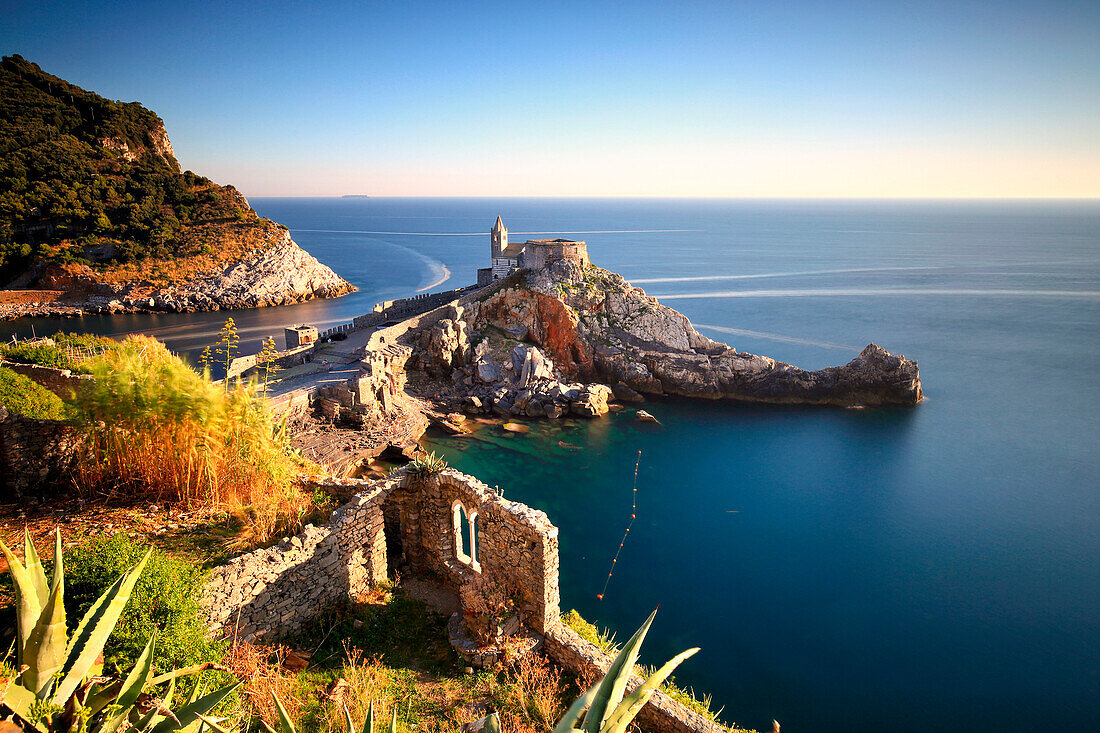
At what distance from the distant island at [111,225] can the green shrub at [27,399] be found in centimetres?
4771

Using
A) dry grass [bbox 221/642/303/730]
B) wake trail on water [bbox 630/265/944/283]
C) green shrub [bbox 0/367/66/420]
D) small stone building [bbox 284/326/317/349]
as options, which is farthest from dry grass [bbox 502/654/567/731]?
wake trail on water [bbox 630/265/944/283]

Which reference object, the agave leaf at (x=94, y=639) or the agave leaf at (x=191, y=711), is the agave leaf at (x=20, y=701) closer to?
the agave leaf at (x=94, y=639)

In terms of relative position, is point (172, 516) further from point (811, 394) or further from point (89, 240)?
point (89, 240)

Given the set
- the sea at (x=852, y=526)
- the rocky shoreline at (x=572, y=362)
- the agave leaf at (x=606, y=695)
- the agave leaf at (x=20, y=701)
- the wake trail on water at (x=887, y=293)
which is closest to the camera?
the agave leaf at (x=20, y=701)

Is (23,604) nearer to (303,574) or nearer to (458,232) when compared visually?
(303,574)

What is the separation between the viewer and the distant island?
50.9 metres

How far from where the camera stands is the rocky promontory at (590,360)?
102 feet

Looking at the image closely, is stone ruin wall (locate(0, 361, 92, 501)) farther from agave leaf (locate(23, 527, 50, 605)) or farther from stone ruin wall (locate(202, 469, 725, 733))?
agave leaf (locate(23, 527, 50, 605))

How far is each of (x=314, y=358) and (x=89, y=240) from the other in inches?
1544

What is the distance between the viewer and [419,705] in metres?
8.35

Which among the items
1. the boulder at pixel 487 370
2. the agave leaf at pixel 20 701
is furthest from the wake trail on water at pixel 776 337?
the agave leaf at pixel 20 701

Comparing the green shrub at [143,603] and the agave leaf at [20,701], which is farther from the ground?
the agave leaf at [20,701]

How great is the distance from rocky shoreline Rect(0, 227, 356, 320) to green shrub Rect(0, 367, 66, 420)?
47.7m

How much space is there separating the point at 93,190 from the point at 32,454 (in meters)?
60.2
